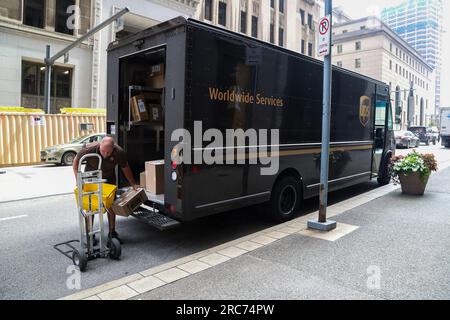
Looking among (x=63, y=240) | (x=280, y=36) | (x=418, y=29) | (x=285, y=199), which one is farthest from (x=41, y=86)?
(x=418, y=29)

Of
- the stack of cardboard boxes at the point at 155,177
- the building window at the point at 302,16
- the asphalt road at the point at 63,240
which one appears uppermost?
the building window at the point at 302,16

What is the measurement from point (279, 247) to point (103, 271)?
2339 mm

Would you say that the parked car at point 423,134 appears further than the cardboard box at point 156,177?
Yes

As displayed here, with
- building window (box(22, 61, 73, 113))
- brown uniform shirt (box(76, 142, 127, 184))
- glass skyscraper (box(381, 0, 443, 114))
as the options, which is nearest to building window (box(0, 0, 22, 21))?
building window (box(22, 61, 73, 113))

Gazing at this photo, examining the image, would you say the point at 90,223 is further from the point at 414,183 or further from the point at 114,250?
the point at 414,183

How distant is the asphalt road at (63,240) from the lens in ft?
13.7

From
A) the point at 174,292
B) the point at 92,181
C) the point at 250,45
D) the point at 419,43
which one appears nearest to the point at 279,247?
the point at 174,292

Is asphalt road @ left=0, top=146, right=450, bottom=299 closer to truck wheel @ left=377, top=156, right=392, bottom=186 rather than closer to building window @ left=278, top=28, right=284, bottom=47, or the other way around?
truck wheel @ left=377, top=156, right=392, bottom=186

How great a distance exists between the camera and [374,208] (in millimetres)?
7527

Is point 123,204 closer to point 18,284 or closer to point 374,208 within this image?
point 18,284

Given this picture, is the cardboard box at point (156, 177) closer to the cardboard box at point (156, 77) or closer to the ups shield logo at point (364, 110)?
the cardboard box at point (156, 77)

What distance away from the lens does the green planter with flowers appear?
8875 millimetres

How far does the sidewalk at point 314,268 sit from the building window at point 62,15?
2294 centimetres

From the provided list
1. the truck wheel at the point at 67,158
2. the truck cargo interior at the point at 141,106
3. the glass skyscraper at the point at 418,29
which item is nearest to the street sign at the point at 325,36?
the truck cargo interior at the point at 141,106
